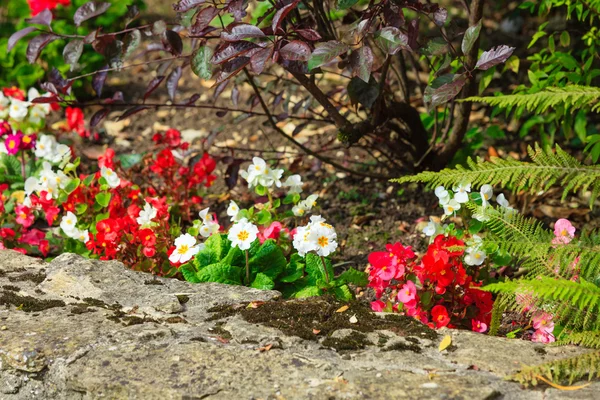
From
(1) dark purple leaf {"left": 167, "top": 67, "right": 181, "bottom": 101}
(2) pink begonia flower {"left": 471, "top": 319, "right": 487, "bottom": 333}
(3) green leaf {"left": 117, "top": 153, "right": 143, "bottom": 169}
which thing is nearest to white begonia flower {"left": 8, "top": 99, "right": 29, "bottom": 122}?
(3) green leaf {"left": 117, "top": 153, "right": 143, "bottom": 169}

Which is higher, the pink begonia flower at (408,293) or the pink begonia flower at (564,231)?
the pink begonia flower at (564,231)

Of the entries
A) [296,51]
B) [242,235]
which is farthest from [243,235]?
[296,51]

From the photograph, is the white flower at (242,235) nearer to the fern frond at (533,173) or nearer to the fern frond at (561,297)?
the fern frond at (533,173)

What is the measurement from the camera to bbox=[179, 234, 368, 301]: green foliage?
2.58 meters

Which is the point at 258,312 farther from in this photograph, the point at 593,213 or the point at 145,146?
the point at 145,146

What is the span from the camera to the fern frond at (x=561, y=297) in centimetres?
182

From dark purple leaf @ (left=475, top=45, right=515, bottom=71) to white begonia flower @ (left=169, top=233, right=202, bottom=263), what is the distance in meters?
1.11

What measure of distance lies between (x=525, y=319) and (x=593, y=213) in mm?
993

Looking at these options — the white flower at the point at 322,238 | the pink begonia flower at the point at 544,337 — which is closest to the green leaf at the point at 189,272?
the white flower at the point at 322,238

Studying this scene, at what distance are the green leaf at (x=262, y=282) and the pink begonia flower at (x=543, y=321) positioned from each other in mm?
848

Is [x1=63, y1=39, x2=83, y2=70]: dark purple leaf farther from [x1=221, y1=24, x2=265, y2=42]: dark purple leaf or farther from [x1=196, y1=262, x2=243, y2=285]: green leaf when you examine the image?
[x1=196, y1=262, x2=243, y2=285]: green leaf

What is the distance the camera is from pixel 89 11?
2.88 meters

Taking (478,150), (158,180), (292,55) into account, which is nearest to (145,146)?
(158,180)

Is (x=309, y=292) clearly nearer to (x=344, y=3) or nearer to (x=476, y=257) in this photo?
(x=476, y=257)
